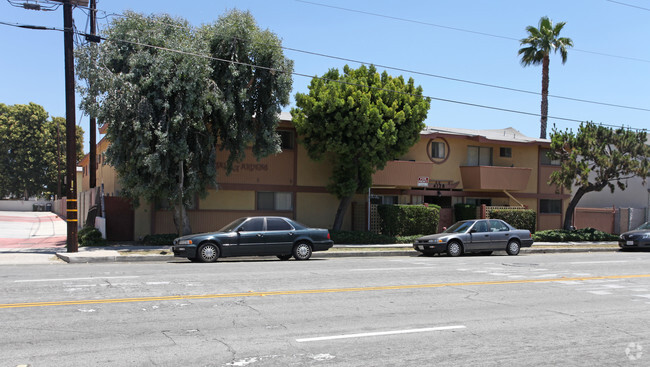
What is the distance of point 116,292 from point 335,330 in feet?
15.8

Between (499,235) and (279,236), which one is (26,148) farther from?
(499,235)

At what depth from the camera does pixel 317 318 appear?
831 centimetres

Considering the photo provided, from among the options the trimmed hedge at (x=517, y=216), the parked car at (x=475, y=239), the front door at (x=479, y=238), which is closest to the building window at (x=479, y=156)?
the trimmed hedge at (x=517, y=216)

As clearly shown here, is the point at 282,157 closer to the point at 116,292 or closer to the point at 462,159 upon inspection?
the point at 462,159

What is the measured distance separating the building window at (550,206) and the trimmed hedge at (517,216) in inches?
111

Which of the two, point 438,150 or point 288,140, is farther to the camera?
point 438,150

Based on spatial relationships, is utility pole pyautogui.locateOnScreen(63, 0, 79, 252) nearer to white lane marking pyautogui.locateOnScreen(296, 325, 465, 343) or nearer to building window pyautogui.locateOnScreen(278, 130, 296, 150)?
building window pyautogui.locateOnScreen(278, 130, 296, 150)

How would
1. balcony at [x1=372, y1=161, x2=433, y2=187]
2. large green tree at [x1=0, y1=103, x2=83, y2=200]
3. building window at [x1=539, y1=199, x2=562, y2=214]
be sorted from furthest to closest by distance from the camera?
large green tree at [x1=0, y1=103, x2=83, y2=200] < building window at [x1=539, y1=199, x2=562, y2=214] < balcony at [x1=372, y1=161, x2=433, y2=187]

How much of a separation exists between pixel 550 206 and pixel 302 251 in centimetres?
2094

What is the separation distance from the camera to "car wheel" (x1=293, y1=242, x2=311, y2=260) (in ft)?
58.0

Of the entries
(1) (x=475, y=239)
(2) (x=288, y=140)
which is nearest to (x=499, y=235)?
(1) (x=475, y=239)

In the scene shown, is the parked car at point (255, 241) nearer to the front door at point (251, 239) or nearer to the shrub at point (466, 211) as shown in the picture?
the front door at point (251, 239)

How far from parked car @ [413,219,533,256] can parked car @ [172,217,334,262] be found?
435 centimetres

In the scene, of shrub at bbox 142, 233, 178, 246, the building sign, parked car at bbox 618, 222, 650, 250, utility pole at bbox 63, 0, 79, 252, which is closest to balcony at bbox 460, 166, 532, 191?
parked car at bbox 618, 222, 650, 250
